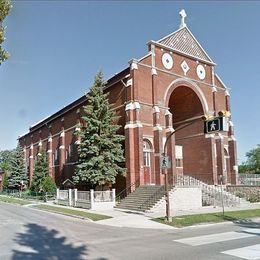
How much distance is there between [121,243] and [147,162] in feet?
69.8

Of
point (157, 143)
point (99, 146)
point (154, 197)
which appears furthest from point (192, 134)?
point (154, 197)

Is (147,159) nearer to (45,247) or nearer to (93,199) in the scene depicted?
(93,199)

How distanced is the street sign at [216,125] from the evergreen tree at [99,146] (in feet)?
47.5

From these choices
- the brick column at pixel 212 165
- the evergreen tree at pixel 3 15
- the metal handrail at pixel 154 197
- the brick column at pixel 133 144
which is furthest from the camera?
the brick column at pixel 212 165

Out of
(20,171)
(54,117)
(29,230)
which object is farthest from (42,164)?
(29,230)

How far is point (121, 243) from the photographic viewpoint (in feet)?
42.4

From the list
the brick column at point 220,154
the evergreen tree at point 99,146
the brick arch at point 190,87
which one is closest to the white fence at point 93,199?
the evergreen tree at point 99,146

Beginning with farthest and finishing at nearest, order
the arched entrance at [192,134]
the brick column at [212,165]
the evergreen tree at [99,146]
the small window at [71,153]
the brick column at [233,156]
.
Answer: the small window at [71,153]
the brick column at [233,156]
the arched entrance at [192,134]
the brick column at [212,165]
the evergreen tree at [99,146]

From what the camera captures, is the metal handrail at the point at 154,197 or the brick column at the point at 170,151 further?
the brick column at the point at 170,151

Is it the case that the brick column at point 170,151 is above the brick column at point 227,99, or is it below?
below

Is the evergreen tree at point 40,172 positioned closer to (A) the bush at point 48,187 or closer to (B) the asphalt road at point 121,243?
(A) the bush at point 48,187

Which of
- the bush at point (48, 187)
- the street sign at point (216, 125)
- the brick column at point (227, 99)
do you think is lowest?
the bush at point (48, 187)

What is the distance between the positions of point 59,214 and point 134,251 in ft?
48.7

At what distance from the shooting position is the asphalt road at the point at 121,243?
10.7 metres
